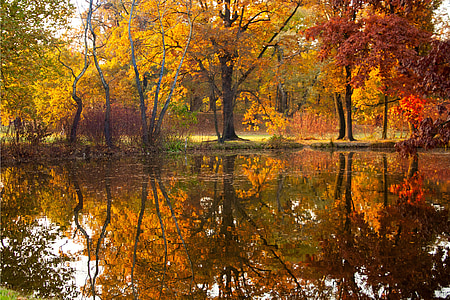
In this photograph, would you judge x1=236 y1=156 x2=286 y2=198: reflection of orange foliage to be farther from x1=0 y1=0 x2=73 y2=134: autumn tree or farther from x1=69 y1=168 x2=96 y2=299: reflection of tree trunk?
x1=0 y1=0 x2=73 y2=134: autumn tree

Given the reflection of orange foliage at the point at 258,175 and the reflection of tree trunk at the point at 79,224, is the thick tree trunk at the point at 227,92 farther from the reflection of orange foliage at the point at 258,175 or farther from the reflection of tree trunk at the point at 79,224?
the reflection of tree trunk at the point at 79,224

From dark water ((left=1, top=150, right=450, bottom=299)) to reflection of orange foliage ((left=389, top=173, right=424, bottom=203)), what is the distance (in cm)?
2

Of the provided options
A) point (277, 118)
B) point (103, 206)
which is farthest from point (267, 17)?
point (103, 206)

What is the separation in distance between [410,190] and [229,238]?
5.14 m

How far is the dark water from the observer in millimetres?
4375

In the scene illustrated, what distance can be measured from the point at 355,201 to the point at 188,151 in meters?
13.6

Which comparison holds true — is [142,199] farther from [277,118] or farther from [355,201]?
[277,118]

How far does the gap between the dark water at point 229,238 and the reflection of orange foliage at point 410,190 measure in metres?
0.02

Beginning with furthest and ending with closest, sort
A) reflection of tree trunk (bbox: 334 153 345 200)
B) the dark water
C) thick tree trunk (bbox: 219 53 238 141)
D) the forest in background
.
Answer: thick tree trunk (bbox: 219 53 238 141)
the forest in background
reflection of tree trunk (bbox: 334 153 345 200)
the dark water

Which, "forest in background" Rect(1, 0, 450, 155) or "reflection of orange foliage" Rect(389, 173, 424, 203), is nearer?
"reflection of orange foliage" Rect(389, 173, 424, 203)

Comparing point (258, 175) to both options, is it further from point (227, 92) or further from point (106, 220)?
point (227, 92)

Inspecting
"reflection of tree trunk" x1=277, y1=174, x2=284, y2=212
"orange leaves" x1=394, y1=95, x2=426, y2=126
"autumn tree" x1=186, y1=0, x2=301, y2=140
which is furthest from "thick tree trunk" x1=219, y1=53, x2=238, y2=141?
"reflection of tree trunk" x1=277, y1=174, x2=284, y2=212

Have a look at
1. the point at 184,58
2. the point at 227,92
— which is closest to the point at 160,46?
the point at 184,58

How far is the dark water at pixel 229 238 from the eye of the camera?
14.4 ft
